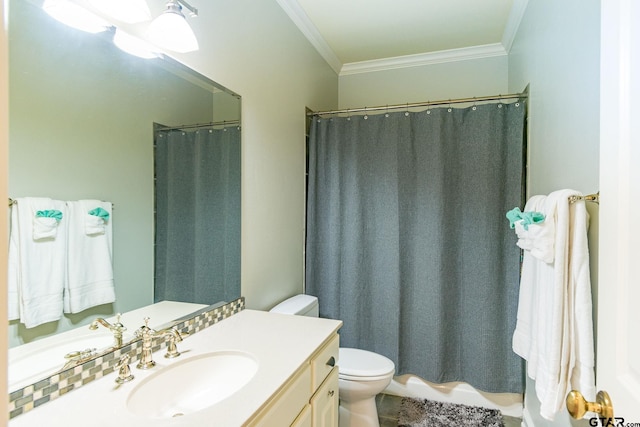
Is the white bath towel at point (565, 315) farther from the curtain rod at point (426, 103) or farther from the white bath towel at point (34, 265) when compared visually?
the white bath towel at point (34, 265)

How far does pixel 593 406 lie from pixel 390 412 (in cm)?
176

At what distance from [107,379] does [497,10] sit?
2.74 meters

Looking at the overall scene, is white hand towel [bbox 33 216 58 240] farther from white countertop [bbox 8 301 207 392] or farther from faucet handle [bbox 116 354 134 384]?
faucet handle [bbox 116 354 134 384]

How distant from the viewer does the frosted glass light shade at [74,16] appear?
0.87 m

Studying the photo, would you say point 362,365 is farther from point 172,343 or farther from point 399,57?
point 399,57

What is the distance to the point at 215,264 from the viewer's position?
1.52 meters

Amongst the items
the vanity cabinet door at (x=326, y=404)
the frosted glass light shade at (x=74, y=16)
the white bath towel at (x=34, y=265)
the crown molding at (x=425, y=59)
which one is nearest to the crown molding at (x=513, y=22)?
the crown molding at (x=425, y=59)

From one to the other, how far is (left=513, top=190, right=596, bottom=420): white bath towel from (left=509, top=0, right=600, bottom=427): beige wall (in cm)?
7

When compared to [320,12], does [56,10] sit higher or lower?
lower

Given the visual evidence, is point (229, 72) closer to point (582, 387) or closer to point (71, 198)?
point (71, 198)

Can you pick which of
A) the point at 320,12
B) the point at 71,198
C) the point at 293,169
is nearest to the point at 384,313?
the point at 293,169

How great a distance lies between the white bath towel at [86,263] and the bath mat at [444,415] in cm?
186

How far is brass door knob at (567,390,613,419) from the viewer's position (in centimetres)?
64

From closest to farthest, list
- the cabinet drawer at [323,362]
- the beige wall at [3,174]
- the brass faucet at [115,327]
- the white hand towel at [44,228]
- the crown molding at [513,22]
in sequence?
the beige wall at [3,174] < the white hand towel at [44,228] < the brass faucet at [115,327] < the cabinet drawer at [323,362] < the crown molding at [513,22]
